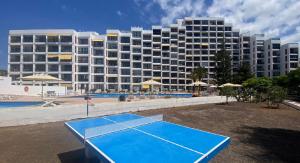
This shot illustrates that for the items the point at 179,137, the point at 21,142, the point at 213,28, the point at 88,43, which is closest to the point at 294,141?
A: the point at 179,137

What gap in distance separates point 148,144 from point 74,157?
10.8 feet

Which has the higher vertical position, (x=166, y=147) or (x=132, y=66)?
(x=132, y=66)

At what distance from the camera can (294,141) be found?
7223 millimetres

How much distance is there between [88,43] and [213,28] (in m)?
51.7

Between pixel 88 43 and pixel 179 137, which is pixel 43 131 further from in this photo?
pixel 88 43

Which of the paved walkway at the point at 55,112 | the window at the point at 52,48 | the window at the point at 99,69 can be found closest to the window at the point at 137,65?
the window at the point at 99,69

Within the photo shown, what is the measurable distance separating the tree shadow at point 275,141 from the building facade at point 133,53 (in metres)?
44.2

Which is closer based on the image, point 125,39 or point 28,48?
point 28,48

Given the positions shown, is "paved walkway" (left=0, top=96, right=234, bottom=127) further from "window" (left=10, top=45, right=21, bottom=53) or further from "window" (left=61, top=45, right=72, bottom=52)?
"window" (left=10, top=45, right=21, bottom=53)

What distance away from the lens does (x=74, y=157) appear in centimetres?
553

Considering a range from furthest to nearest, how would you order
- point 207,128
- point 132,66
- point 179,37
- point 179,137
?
point 179,37 → point 132,66 → point 207,128 → point 179,137

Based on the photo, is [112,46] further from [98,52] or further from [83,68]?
[83,68]

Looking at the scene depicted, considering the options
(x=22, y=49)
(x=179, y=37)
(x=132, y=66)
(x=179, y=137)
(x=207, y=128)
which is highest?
(x=179, y=37)

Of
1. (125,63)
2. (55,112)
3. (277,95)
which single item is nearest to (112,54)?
(125,63)
